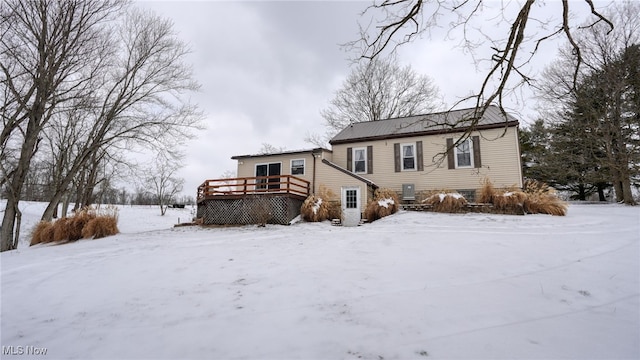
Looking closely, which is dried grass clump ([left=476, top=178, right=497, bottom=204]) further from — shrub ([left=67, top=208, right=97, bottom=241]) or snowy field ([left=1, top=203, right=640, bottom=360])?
shrub ([left=67, top=208, right=97, bottom=241])

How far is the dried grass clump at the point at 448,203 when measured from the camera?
1080 centimetres

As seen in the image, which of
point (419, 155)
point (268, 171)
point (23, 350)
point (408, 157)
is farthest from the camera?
point (268, 171)

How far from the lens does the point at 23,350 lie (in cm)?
251

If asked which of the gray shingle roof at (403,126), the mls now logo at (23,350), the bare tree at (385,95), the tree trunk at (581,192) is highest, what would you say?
the bare tree at (385,95)

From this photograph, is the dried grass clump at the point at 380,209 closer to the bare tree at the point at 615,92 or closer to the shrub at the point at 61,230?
the bare tree at the point at 615,92

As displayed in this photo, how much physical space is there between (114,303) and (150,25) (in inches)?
552

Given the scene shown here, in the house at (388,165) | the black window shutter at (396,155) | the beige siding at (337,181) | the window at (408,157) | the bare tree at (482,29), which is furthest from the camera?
the black window shutter at (396,155)

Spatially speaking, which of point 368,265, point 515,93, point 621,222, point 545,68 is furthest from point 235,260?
point 545,68

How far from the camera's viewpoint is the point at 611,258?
4.21m

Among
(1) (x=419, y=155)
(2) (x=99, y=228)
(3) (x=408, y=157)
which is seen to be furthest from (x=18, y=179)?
(1) (x=419, y=155)

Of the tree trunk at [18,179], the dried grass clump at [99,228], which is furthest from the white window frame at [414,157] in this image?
the tree trunk at [18,179]

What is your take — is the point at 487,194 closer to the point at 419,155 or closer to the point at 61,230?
the point at 419,155

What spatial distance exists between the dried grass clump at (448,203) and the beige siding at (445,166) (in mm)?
1272

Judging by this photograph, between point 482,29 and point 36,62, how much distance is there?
45.7 feet
